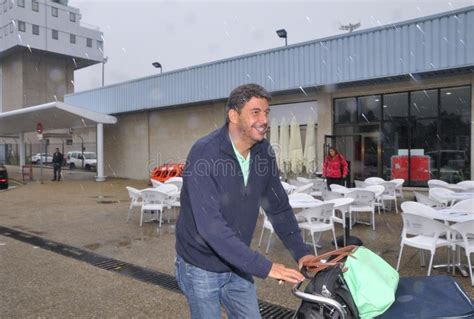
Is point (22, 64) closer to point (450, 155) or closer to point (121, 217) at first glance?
point (121, 217)

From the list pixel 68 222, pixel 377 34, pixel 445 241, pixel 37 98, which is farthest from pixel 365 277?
pixel 37 98

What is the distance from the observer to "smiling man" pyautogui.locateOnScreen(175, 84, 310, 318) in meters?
1.79

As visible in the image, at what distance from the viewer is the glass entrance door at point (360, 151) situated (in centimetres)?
1335

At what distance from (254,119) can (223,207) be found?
408mm

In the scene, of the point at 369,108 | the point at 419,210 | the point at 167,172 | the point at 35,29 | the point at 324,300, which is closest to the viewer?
the point at 324,300

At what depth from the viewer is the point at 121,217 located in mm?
9758

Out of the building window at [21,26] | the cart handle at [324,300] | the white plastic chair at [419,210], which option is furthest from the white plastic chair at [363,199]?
the building window at [21,26]

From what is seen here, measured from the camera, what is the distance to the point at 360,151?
45.2ft

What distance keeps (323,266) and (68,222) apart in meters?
8.49

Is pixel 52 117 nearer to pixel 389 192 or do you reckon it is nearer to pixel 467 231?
pixel 389 192

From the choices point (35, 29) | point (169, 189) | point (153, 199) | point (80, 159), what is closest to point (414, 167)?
point (169, 189)

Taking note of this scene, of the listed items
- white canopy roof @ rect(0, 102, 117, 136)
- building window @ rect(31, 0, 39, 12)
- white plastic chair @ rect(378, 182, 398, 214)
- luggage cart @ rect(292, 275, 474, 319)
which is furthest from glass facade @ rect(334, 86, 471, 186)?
building window @ rect(31, 0, 39, 12)

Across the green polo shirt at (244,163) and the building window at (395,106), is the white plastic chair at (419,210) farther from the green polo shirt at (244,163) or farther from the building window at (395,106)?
Result: the building window at (395,106)

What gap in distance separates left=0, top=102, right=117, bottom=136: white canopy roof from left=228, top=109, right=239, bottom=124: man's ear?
18.1m
